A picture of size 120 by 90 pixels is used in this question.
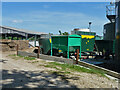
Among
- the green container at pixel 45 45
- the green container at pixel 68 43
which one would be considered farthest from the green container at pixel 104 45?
the green container at pixel 45 45

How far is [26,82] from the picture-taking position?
477 cm

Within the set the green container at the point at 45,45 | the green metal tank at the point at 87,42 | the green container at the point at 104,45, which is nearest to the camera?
the green metal tank at the point at 87,42

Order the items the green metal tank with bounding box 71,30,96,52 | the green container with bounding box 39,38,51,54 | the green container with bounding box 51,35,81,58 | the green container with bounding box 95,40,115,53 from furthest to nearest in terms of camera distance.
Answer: the green container with bounding box 39,38,51,54
the green container with bounding box 95,40,115,53
the green metal tank with bounding box 71,30,96,52
the green container with bounding box 51,35,81,58

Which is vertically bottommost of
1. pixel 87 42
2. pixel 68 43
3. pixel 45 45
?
pixel 45 45

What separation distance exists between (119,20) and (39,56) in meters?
6.83

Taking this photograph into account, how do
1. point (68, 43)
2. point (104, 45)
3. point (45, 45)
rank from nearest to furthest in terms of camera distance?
point (68, 43) → point (104, 45) → point (45, 45)

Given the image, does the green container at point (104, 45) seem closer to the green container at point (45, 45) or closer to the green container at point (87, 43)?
the green container at point (87, 43)

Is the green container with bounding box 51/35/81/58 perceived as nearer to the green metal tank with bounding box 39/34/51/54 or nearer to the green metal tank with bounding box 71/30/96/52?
the green metal tank with bounding box 71/30/96/52

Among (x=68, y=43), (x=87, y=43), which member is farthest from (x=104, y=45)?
(x=68, y=43)

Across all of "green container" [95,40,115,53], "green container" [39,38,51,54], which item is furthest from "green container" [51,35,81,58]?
"green container" [95,40,115,53]

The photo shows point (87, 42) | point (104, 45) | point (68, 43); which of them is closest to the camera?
point (68, 43)

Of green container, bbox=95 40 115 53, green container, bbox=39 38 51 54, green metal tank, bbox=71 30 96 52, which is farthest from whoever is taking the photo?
green container, bbox=39 38 51 54

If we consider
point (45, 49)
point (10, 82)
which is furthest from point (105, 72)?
point (45, 49)

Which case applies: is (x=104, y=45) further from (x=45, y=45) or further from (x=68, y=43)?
(x=45, y=45)
